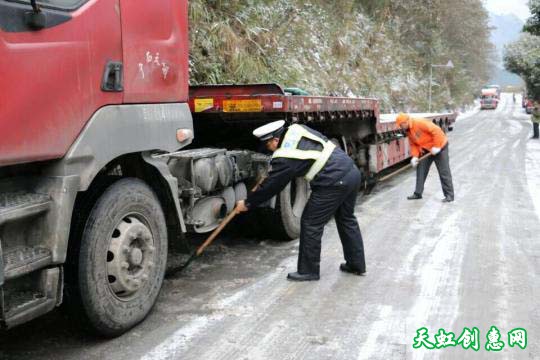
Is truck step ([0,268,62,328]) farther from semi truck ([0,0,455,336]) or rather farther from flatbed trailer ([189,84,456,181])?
flatbed trailer ([189,84,456,181])

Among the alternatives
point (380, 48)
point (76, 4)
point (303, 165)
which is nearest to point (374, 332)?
point (303, 165)

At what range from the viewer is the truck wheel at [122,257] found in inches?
138

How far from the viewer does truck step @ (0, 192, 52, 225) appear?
2908 millimetres

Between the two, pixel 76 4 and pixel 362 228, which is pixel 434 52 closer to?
pixel 362 228

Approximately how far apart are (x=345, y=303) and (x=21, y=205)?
258 cm

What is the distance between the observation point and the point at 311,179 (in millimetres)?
5074

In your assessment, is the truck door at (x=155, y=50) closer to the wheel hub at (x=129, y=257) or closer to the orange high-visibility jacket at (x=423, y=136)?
the wheel hub at (x=129, y=257)

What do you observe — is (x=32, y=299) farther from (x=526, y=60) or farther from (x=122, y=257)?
(x=526, y=60)

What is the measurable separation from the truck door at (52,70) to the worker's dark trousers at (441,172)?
21.5 ft

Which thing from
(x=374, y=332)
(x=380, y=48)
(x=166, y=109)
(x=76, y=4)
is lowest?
(x=374, y=332)

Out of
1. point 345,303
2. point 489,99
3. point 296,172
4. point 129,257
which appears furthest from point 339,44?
point 489,99

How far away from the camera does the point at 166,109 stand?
418 centimetres

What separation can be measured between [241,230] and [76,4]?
4.00 meters

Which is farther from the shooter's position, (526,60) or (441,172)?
(526,60)
